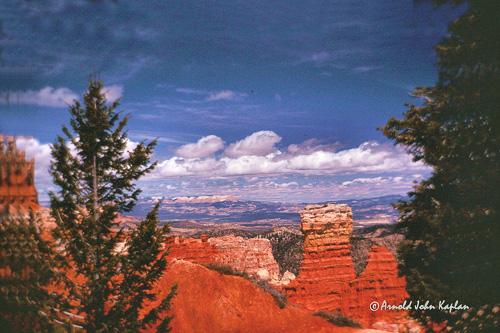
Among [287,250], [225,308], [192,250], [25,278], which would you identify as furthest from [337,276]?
[287,250]

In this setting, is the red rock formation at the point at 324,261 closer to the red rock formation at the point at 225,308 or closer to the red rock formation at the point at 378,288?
the red rock formation at the point at 378,288

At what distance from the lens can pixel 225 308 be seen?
21844 millimetres

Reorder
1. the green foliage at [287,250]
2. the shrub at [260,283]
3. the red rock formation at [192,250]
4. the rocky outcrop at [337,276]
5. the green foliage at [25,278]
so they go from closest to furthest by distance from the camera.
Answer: the green foliage at [25,278] < the shrub at [260,283] < the rocky outcrop at [337,276] < the red rock formation at [192,250] < the green foliage at [287,250]

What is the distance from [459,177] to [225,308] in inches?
730

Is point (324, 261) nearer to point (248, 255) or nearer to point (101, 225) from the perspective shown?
point (248, 255)

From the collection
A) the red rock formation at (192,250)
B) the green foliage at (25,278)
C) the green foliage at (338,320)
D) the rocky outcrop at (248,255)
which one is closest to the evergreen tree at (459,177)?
the green foliage at (25,278)

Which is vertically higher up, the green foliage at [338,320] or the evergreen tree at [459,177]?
the evergreen tree at [459,177]

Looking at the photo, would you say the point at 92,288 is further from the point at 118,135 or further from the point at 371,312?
the point at 371,312

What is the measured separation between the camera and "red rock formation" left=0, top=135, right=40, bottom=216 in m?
9.47

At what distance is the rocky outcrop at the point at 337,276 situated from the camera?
33.5m

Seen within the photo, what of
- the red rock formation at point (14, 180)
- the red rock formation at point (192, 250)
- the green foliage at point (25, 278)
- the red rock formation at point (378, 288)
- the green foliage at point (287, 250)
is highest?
the red rock formation at point (14, 180)

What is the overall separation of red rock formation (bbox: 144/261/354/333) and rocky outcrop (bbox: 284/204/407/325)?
1025cm

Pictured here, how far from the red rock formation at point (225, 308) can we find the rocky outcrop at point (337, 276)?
10.3 meters

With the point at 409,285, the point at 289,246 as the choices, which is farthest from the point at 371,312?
the point at 289,246
